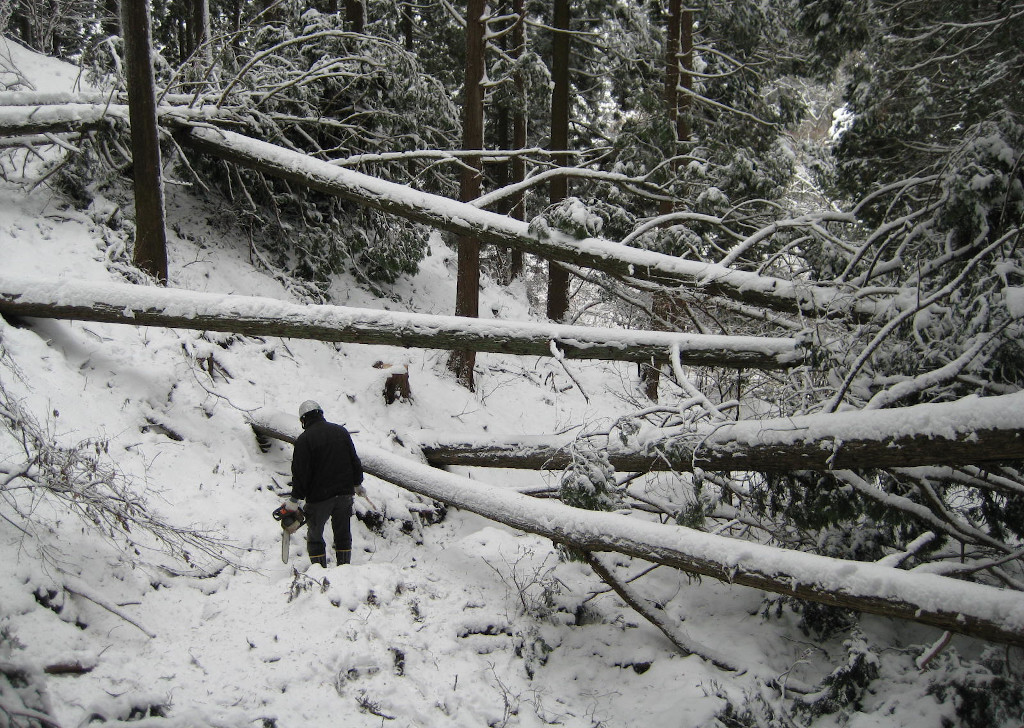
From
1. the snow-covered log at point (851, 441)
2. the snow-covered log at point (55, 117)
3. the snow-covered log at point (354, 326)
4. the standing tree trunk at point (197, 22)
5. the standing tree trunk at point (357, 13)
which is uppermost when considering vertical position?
the standing tree trunk at point (197, 22)

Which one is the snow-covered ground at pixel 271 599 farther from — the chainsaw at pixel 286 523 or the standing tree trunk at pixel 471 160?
the standing tree trunk at pixel 471 160

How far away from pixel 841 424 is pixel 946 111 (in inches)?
240

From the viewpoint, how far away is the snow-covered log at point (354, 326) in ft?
19.3

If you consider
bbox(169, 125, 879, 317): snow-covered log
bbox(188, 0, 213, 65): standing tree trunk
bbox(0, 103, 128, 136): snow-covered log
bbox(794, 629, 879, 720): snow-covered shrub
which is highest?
bbox(188, 0, 213, 65): standing tree trunk

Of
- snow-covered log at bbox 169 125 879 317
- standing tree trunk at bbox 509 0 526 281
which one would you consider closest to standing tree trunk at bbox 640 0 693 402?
standing tree trunk at bbox 509 0 526 281

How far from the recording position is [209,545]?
508 centimetres

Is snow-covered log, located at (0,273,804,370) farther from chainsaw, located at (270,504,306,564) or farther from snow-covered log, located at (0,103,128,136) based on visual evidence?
snow-covered log, located at (0,103,128,136)

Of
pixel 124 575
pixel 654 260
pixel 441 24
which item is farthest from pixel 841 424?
pixel 441 24

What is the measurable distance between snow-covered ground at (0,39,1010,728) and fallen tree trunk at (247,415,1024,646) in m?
0.68

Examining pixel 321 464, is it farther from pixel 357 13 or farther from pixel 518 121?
pixel 518 121

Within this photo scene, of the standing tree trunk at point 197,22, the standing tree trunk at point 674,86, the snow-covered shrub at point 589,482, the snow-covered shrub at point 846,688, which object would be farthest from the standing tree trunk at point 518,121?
the snow-covered shrub at point 846,688

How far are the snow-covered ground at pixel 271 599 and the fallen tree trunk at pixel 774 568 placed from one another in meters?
0.68

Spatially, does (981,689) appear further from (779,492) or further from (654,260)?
(654,260)

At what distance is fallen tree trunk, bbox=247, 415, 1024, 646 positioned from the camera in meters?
3.68
